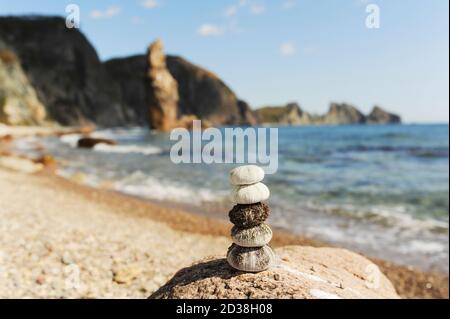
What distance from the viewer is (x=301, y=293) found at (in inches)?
135

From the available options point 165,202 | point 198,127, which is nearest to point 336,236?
point 165,202

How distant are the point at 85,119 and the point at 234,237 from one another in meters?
132

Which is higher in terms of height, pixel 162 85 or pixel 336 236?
pixel 162 85

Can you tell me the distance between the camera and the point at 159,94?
341ft

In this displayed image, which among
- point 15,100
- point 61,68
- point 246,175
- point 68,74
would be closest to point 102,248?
point 246,175

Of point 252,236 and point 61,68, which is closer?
point 252,236

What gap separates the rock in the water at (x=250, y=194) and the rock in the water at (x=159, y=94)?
102295 mm

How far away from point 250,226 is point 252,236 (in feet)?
0.37

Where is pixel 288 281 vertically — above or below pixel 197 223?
above

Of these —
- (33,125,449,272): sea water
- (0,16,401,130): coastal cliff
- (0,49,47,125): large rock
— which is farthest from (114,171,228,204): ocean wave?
Answer: (0,16,401,130): coastal cliff

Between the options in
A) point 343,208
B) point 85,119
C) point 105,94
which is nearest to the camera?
point 343,208

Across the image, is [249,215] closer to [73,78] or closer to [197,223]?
[197,223]

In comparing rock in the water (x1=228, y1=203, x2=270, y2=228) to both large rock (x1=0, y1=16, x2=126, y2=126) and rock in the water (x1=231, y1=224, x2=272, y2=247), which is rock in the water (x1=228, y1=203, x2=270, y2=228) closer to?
rock in the water (x1=231, y1=224, x2=272, y2=247)

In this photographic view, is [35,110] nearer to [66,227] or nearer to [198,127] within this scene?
[198,127]
